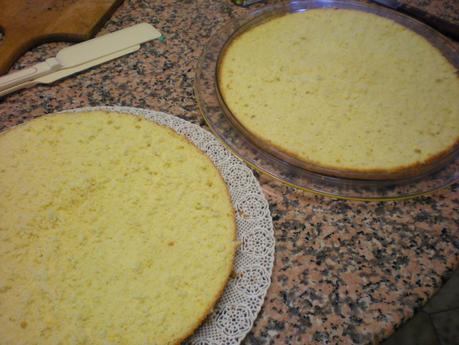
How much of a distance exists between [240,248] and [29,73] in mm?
1134

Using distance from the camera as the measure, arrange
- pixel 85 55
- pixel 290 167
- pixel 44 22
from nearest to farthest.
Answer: pixel 290 167 → pixel 85 55 → pixel 44 22

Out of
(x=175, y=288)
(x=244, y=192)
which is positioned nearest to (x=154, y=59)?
(x=244, y=192)

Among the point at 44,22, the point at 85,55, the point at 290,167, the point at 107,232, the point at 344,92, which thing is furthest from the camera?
the point at 44,22

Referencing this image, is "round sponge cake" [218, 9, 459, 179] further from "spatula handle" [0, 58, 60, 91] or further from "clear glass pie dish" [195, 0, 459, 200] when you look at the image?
"spatula handle" [0, 58, 60, 91]

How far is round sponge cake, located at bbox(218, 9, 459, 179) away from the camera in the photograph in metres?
1.24

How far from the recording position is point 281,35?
5.58 ft

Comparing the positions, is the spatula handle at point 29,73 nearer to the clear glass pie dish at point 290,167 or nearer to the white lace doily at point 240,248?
the white lace doily at point 240,248

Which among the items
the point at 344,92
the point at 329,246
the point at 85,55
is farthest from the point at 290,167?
the point at 85,55

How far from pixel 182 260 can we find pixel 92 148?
522 mm

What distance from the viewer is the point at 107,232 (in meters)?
1.02

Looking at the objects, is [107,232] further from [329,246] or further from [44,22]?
[44,22]

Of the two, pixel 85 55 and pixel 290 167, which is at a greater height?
pixel 85 55

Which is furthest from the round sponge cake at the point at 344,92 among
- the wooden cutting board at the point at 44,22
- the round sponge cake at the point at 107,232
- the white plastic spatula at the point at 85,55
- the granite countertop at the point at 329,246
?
the wooden cutting board at the point at 44,22

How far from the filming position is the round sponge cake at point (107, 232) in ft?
2.91
